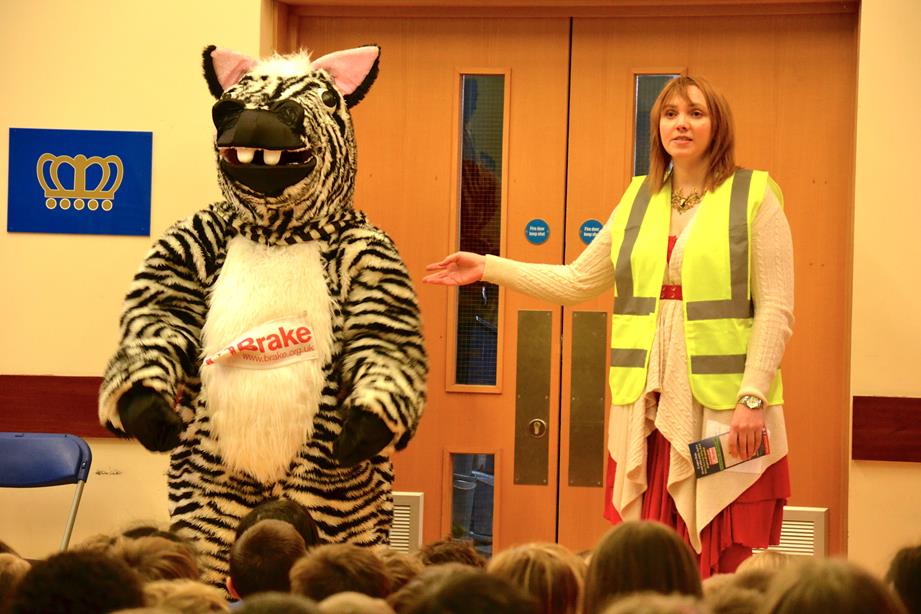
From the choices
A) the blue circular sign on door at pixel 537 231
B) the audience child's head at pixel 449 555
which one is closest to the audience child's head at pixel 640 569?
the audience child's head at pixel 449 555

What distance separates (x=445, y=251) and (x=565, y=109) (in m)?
0.69

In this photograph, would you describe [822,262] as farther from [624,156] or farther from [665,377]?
A: [665,377]

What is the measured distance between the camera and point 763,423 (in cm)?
319

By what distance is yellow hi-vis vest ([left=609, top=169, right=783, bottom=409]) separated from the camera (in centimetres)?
326

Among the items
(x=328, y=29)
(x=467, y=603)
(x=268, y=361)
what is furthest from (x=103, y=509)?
(x=467, y=603)

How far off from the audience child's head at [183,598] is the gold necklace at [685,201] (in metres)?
1.88

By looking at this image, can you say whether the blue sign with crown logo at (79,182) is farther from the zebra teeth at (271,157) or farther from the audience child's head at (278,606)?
the audience child's head at (278,606)

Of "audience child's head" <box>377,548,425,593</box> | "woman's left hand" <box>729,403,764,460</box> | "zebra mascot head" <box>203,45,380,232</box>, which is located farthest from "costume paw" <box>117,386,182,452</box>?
"woman's left hand" <box>729,403,764,460</box>

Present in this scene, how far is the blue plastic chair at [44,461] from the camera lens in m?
4.19

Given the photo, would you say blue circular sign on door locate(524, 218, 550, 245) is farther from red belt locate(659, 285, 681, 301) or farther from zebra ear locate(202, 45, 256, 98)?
zebra ear locate(202, 45, 256, 98)

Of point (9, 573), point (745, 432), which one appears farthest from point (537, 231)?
point (9, 573)

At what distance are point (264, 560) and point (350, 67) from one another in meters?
1.81

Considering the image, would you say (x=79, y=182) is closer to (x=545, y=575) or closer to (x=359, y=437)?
(x=359, y=437)

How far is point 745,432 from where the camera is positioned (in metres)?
3.16
